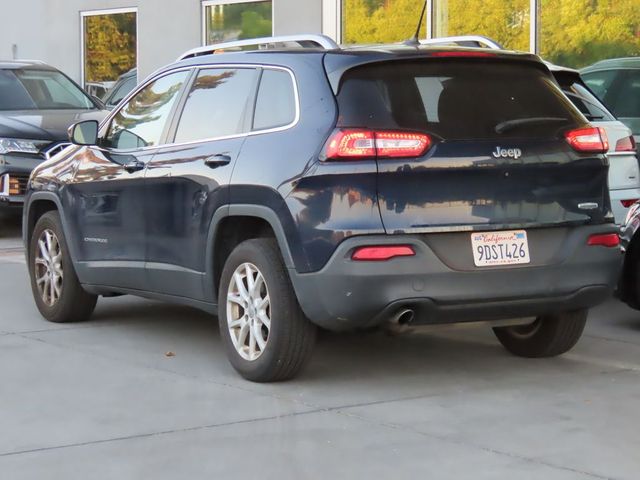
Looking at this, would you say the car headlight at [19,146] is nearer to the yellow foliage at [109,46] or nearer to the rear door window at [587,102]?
the rear door window at [587,102]

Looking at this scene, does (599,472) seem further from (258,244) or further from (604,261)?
(258,244)

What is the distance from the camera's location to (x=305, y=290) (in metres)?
6.14

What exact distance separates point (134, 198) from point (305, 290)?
73.5 inches

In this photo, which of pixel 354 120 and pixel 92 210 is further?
pixel 92 210

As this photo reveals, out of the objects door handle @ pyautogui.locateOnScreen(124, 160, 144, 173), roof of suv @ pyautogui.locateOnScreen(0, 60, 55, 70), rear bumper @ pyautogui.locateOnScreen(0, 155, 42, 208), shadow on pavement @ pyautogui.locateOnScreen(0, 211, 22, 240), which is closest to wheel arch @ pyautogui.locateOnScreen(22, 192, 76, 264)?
door handle @ pyautogui.locateOnScreen(124, 160, 144, 173)

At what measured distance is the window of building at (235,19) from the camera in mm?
19141

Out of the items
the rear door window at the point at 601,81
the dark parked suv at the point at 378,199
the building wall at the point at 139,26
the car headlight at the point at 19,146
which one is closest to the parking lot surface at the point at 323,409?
the dark parked suv at the point at 378,199

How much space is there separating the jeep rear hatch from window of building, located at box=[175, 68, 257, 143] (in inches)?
32.1

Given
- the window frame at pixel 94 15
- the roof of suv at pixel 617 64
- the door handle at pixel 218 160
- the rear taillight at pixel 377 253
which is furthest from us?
the window frame at pixel 94 15

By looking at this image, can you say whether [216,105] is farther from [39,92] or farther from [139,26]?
[139,26]

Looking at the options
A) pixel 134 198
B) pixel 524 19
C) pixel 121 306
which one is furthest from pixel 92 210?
pixel 524 19

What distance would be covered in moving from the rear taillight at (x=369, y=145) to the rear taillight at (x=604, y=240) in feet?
3.54

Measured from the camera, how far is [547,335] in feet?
23.4

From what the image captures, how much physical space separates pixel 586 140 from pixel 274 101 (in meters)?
1.61
